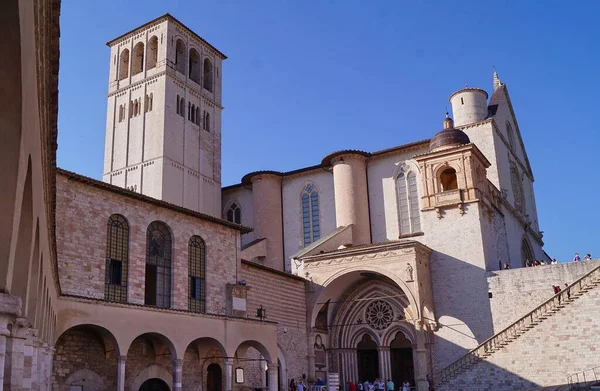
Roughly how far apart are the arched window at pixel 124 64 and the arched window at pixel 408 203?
20381 millimetres

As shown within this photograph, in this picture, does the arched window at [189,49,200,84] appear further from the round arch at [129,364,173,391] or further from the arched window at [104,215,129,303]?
the round arch at [129,364,173,391]

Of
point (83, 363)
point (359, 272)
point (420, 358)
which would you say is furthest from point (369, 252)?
point (83, 363)

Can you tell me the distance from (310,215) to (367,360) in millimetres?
9286

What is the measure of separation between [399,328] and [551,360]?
25.8ft

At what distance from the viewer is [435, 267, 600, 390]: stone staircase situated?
75.3 feet

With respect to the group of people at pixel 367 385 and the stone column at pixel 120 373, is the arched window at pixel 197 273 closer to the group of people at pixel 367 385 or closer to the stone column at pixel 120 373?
the stone column at pixel 120 373

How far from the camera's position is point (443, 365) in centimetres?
2619

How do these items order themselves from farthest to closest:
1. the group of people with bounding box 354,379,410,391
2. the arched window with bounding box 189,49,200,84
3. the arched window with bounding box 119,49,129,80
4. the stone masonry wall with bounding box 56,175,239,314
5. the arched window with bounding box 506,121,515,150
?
A: the arched window with bounding box 189,49,200,84, the arched window with bounding box 119,49,129,80, the arched window with bounding box 506,121,515,150, the group of people with bounding box 354,379,410,391, the stone masonry wall with bounding box 56,175,239,314

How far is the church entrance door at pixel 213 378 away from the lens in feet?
72.2

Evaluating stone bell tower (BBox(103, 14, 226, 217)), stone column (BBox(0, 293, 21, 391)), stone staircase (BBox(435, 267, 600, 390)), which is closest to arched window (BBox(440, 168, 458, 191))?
stone staircase (BBox(435, 267, 600, 390))

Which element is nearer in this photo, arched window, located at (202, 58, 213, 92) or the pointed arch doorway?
the pointed arch doorway

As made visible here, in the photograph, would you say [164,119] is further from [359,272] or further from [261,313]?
[261,313]

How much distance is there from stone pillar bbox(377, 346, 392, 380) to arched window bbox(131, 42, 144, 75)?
24.2 m

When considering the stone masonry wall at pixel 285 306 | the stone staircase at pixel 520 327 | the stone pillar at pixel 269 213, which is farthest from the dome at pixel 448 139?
the stone pillar at pixel 269 213
